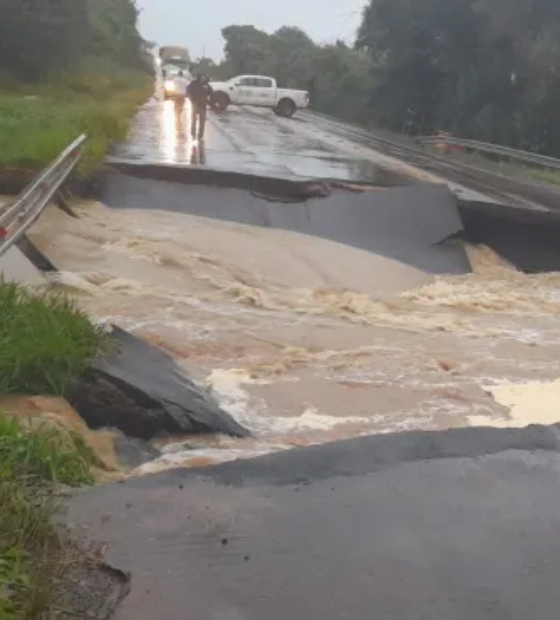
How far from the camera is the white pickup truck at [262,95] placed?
148ft

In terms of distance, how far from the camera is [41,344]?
6.55 meters

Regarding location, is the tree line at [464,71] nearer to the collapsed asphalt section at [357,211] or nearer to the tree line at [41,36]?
the tree line at [41,36]

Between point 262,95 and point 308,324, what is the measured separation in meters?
36.5

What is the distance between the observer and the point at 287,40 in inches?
3462

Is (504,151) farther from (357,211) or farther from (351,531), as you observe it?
(351,531)

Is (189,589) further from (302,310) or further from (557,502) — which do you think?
(302,310)

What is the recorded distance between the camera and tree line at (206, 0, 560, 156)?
112 ft

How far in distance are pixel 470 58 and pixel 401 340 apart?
98.8 ft

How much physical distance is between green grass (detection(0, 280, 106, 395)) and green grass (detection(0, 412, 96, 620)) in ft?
2.87

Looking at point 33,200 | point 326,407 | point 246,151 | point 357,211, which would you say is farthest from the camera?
point 246,151

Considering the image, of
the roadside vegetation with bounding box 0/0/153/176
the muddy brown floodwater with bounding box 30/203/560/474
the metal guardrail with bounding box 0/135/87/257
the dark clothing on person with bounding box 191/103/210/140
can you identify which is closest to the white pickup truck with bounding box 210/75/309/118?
the roadside vegetation with bounding box 0/0/153/176

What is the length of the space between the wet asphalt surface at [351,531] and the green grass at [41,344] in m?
1.73

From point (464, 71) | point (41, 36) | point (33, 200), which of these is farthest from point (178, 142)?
point (41, 36)

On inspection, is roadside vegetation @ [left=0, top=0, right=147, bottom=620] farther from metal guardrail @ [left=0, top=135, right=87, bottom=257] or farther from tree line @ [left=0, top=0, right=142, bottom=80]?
tree line @ [left=0, top=0, right=142, bottom=80]
